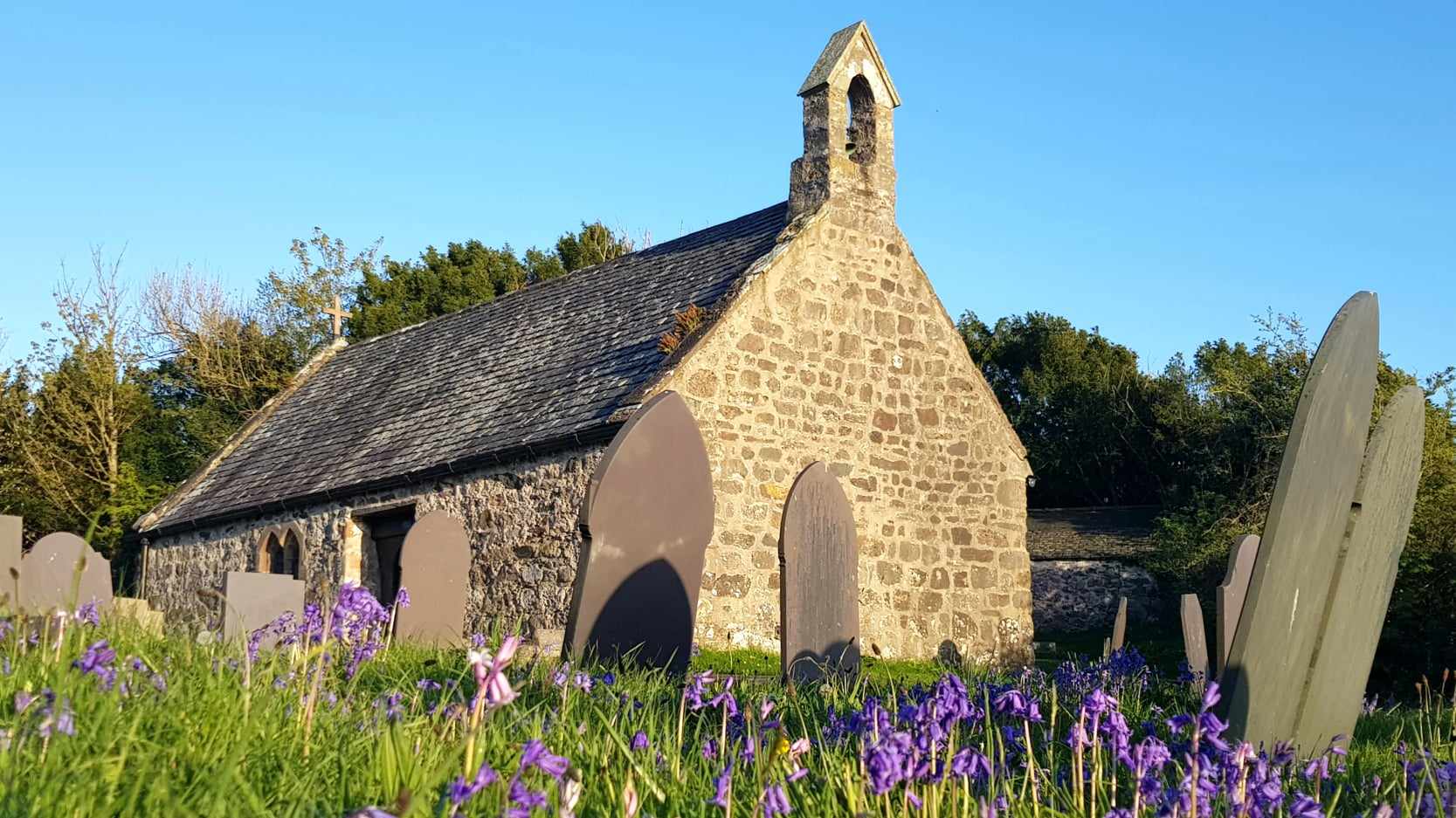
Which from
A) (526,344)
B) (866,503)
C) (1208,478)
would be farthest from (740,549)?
(1208,478)

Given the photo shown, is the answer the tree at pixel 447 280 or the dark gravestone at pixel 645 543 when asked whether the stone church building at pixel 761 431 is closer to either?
the dark gravestone at pixel 645 543

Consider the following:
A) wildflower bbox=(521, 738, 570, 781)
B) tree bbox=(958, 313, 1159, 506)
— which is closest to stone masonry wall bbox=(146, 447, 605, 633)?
wildflower bbox=(521, 738, 570, 781)

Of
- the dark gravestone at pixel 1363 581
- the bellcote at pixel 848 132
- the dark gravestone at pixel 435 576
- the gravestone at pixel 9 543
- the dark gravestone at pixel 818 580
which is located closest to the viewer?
the dark gravestone at pixel 1363 581

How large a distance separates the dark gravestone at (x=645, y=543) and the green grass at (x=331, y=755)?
6.88 feet

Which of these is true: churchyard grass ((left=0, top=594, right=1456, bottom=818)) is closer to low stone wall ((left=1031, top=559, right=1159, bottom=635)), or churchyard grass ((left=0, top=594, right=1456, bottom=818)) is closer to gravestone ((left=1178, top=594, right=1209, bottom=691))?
gravestone ((left=1178, top=594, right=1209, bottom=691))

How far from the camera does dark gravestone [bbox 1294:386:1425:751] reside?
5840 mm

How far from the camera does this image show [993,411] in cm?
1784

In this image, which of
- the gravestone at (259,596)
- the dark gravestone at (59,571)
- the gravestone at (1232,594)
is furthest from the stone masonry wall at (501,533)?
the gravestone at (1232,594)

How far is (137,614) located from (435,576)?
2.30 metres

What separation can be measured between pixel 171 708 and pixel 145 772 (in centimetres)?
59

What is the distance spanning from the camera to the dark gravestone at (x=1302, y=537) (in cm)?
530

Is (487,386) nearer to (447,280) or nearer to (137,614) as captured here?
(137,614)

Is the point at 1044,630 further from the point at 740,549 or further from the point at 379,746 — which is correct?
the point at 379,746

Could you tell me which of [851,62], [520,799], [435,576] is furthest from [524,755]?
[851,62]
